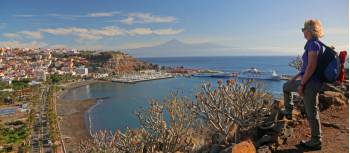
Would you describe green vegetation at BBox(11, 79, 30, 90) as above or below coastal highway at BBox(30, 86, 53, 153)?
above

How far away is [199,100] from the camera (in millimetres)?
4926

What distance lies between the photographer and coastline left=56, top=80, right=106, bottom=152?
2001 cm

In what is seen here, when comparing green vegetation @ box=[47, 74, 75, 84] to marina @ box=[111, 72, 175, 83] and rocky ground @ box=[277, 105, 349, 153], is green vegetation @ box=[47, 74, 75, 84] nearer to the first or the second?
marina @ box=[111, 72, 175, 83]

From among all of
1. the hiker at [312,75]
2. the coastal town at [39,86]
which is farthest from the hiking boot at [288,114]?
the coastal town at [39,86]

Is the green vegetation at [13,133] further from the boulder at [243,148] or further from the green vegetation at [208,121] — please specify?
the boulder at [243,148]

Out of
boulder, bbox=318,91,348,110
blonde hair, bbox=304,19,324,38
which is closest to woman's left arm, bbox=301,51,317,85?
blonde hair, bbox=304,19,324,38

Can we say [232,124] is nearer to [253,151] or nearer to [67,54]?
[253,151]

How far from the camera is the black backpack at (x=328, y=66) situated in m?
2.16

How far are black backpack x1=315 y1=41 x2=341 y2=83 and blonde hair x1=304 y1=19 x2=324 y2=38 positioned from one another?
0.08m

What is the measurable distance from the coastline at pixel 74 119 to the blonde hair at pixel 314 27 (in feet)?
55.4

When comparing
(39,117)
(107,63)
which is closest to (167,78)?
(107,63)

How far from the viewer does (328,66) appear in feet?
7.14

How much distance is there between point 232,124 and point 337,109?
53.7 inches

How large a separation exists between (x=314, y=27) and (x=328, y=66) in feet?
0.99
